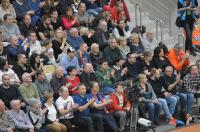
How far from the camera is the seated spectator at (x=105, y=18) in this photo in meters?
18.9

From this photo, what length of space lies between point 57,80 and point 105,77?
142cm

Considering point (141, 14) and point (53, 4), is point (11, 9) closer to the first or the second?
point (53, 4)

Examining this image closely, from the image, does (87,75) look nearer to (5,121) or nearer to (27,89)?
(27,89)

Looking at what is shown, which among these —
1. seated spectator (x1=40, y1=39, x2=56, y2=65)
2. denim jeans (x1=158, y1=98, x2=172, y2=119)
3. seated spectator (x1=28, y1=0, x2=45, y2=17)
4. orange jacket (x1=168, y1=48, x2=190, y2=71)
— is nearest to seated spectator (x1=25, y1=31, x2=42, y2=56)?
seated spectator (x1=40, y1=39, x2=56, y2=65)

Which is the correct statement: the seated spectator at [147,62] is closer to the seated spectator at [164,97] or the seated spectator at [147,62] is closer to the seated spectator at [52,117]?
the seated spectator at [164,97]

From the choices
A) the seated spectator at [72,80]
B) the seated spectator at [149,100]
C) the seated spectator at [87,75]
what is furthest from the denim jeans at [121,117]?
the seated spectator at [72,80]

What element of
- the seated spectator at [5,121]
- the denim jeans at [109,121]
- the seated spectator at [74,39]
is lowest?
the denim jeans at [109,121]

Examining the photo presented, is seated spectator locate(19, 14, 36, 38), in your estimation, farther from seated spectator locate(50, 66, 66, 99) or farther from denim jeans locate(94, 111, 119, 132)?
denim jeans locate(94, 111, 119, 132)

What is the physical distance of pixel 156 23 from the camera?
20031 mm

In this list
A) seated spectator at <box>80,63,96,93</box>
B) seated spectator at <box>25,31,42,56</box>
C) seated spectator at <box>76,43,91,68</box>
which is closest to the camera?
seated spectator at <box>80,63,96,93</box>

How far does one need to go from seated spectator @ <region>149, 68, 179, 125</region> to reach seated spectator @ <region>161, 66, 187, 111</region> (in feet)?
0.46

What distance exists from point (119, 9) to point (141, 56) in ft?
6.43

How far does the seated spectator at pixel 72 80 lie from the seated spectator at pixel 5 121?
77.8 inches

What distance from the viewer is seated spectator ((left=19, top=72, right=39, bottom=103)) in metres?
15.5
